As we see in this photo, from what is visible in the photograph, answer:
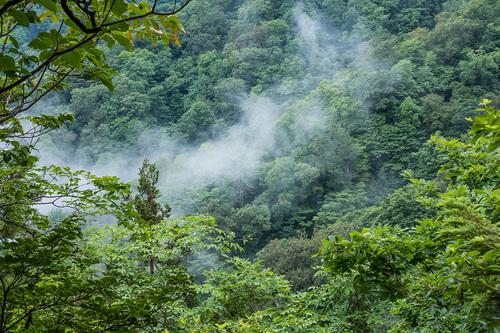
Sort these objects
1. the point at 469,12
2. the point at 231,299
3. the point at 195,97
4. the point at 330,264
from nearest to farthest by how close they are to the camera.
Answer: the point at 330,264
the point at 231,299
the point at 469,12
the point at 195,97

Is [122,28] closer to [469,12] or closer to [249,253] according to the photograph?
[249,253]

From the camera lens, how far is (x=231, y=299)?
3.31m

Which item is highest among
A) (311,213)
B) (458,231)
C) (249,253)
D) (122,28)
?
(311,213)

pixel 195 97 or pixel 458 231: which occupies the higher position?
pixel 195 97

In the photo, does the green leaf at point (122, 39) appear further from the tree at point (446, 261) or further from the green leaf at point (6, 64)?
the tree at point (446, 261)

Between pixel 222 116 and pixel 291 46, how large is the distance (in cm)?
1276

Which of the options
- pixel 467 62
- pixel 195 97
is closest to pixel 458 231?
pixel 467 62

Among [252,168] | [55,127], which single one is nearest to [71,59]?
[55,127]

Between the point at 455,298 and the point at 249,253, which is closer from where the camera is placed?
the point at 455,298

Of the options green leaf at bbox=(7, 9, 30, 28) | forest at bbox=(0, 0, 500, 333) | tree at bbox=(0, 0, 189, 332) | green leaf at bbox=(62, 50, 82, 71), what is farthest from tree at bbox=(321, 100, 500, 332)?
green leaf at bbox=(7, 9, 30, 28)

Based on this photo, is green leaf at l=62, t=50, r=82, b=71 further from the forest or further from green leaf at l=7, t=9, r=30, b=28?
green leaf at l=7, t=9, r=30, b=28

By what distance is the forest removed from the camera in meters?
1.41

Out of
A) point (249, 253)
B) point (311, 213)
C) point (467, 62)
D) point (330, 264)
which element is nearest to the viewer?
point (330, 264)

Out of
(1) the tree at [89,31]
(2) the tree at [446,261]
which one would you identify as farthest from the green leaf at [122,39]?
(2) the tree at [446,261]
